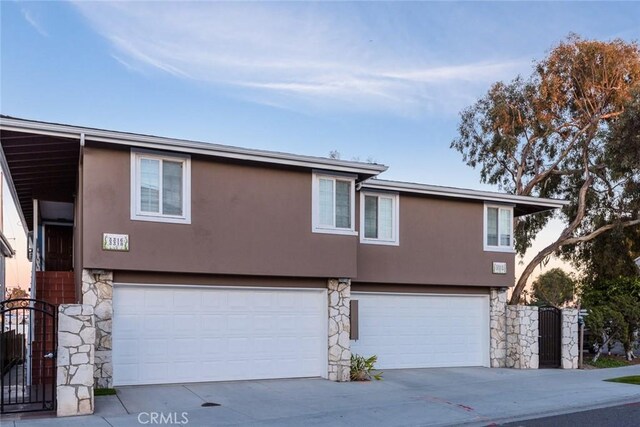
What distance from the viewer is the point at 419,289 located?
1825 cm

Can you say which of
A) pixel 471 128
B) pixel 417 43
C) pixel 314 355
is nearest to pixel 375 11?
pixel 417 43

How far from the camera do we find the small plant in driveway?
15.7 meters

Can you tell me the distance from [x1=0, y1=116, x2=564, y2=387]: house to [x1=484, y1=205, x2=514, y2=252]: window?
0.18 m

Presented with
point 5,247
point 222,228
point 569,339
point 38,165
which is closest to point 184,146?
point 222,228

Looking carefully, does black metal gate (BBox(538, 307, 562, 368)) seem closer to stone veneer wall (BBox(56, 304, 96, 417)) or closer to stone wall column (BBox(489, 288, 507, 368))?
stone wall column (BBox(489, 288, 507, 368))

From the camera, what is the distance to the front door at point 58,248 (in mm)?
21188

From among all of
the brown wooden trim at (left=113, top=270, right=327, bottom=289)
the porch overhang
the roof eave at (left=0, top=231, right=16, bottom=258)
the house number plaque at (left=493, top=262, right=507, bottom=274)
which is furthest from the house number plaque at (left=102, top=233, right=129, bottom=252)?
the house number plaque at (left=493, top=262, right=507, bottom=274)

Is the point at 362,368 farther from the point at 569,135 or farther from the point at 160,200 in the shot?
the point at 569,135

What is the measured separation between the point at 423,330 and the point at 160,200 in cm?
822

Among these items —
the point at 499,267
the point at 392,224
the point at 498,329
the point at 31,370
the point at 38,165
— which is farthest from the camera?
the point at 499,267

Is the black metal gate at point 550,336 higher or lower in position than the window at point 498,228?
lower

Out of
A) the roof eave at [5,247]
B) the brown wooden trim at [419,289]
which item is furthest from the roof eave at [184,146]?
the roof eave at [5,247]

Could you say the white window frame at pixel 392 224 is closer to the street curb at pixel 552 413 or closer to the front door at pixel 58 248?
the street curb at pixel 552 413

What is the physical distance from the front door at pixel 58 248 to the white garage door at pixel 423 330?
9838 mm
